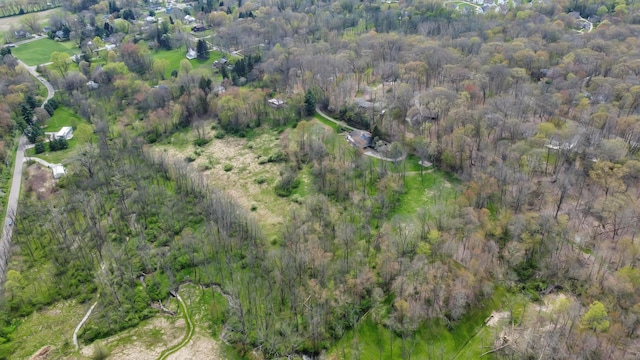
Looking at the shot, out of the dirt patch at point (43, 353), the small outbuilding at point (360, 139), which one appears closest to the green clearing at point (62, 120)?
the dirt patch at point (43, 353)

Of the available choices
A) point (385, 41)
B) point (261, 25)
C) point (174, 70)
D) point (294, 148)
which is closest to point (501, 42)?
point (385, 41)

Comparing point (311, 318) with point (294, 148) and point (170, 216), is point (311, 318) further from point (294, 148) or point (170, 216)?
point (294, 148)

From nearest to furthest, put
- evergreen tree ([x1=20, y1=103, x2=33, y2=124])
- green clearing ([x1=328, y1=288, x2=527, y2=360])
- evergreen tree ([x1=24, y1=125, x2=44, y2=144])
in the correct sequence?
green clearing ([x1=328, y1=288, x2=527, y2=360]) → evergreen tree ([x1=24, y1=125, x2=44, y2=144]) → evergreen tree ([x1=20, y1=103, x2=33, y2=124])

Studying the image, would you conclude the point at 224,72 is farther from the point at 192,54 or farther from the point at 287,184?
the point at 287,184

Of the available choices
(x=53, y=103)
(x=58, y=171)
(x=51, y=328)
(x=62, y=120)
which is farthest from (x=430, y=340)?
(x=53, y=103)

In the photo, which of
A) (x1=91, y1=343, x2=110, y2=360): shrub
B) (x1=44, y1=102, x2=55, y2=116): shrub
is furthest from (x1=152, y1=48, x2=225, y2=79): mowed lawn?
(x1=91, y1=343, x2=110, y2=360): shrub

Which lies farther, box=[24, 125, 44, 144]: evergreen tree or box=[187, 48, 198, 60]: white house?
box=[187, 48, 198, 60]: white house

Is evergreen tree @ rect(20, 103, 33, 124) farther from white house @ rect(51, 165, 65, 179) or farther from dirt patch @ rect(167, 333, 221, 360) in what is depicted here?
dirt patch @ rect(167, 333, 221, 360)
